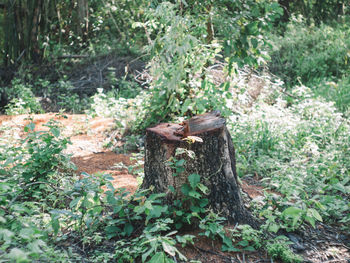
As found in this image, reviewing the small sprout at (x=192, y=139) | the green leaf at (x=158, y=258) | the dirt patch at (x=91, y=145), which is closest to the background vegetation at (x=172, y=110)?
the green leaf at (x=158, y=258)

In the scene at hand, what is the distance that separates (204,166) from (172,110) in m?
2.41

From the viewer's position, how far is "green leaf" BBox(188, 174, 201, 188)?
2659 millimetres

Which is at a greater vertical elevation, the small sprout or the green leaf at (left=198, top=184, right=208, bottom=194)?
the small sprout

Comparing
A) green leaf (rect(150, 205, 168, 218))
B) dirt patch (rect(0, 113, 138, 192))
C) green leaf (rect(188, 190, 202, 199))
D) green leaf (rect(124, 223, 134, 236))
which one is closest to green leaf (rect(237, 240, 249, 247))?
green leaf (rect(188, 190, 202, 199))

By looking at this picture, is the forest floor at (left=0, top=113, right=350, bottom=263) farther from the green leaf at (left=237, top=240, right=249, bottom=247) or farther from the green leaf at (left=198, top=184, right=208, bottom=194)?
the green leaf at (left=198, top=184, right=208, bottom=194)

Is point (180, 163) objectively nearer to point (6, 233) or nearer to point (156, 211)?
point (156, 211)

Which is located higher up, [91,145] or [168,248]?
[168,248]

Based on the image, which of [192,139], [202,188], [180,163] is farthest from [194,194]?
[192,139]

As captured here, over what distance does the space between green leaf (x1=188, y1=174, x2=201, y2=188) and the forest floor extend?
40cm

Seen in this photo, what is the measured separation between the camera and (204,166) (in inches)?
110

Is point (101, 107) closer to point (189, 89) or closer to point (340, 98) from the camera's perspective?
point (189, 89)

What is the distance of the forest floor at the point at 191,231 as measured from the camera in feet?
8.53

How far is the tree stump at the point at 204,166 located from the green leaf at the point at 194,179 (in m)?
0.10

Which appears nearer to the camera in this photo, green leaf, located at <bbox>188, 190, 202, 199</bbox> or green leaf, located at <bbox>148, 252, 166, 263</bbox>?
green leaf, located at <bbox>148, 252, 166, 263</bbox>
